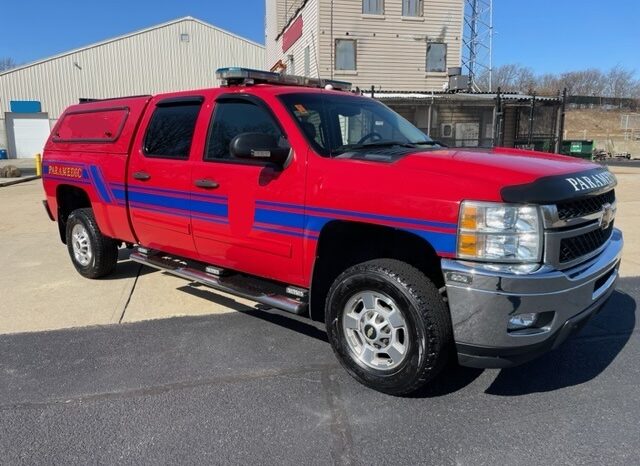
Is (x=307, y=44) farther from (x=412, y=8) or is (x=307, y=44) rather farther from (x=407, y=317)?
(x=407, y=317)

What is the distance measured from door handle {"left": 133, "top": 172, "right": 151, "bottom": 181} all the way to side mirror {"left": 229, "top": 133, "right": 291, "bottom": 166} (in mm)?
1535

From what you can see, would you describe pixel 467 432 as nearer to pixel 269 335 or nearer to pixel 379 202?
pixel 379 202

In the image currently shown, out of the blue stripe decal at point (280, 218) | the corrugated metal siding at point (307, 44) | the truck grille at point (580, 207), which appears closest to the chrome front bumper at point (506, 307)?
the truck grille at point (580, 207)

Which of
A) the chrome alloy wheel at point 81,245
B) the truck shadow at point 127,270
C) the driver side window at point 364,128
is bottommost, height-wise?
the truck shadow at point 127,270

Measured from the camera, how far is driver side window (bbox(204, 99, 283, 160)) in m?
4.01

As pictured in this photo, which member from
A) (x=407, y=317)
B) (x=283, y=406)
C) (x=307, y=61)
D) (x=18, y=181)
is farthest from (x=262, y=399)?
(x=307, y=61)

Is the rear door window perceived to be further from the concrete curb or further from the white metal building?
the white metal building

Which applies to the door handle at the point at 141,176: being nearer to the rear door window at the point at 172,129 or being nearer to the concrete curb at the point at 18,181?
the rear door window at the point at 172,129

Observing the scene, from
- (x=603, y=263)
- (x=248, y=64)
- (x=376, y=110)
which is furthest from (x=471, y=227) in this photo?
(x=248, y=64)

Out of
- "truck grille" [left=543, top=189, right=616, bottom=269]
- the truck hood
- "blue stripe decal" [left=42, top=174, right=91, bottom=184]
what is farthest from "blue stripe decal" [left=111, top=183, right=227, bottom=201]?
"truck grille" [left=543, top=189, right=616, bottom=269]

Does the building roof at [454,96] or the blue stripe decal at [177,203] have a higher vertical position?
the building roof at [454,96]

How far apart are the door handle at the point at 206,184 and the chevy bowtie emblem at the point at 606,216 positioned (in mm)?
2686

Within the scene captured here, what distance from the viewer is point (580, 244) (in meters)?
3.06

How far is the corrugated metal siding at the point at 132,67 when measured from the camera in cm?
3441
